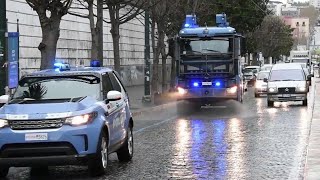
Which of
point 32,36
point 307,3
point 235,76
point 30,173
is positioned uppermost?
point 307,3

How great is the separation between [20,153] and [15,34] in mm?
8232

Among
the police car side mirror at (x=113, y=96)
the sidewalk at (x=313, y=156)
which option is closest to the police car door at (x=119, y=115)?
the police car side mirror at (x=113, y=96)

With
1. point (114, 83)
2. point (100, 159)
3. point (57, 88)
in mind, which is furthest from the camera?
point (114, 83)

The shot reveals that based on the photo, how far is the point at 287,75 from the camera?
28234 millimetres

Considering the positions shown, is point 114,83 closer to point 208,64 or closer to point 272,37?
point 208,64

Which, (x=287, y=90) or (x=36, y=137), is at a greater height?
(x=287, y=90)

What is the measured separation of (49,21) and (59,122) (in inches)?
371

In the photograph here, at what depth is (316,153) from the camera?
38.5ft

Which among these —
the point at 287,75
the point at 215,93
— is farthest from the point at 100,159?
the point at 287,75

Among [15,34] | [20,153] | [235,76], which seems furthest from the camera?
[235,76]

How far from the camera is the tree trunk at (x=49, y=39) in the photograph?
1805 cm

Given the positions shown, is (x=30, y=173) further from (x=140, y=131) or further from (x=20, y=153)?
(x=140, y=131)

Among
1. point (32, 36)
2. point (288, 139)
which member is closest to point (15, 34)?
point (288, 139)

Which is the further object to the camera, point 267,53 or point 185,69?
point 267,53
